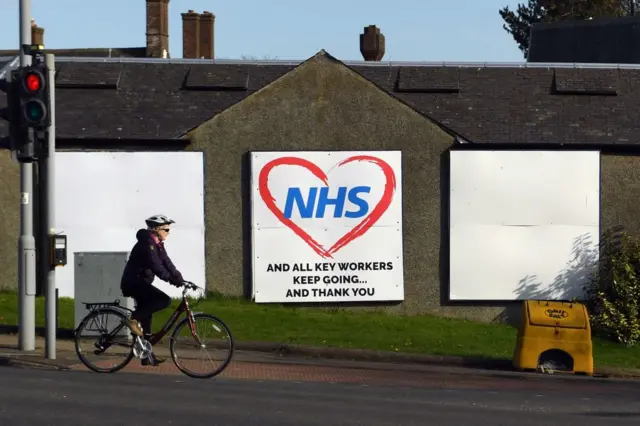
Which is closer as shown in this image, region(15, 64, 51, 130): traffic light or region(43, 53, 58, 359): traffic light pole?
region(15, 64, 51, 130): traffic light

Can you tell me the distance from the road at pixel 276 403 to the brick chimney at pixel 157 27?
2089 centimetres

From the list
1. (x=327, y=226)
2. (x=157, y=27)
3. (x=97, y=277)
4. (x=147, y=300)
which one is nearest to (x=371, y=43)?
(x=157, y=27)

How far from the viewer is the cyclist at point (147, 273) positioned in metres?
12.3

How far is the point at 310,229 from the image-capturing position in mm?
20484

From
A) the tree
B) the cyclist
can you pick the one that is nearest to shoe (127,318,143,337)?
the cyclist

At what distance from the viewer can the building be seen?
20.5 m

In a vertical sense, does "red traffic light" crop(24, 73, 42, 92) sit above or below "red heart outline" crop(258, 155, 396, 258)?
above

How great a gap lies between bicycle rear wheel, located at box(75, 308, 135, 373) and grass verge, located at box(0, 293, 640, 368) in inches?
150

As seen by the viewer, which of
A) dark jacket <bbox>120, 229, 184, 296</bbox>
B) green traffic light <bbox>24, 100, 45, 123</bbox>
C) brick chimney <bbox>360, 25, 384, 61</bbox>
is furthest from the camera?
brick chimney <bbox>360, 25, 384, 61</bbox>

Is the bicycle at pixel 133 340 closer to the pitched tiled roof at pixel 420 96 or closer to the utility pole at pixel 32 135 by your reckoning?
the utility pole at pixel 32 135

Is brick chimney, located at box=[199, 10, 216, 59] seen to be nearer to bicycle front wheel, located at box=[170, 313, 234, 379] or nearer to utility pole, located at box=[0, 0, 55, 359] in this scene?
utility pole, located at box=[0, 0, 55, 359]

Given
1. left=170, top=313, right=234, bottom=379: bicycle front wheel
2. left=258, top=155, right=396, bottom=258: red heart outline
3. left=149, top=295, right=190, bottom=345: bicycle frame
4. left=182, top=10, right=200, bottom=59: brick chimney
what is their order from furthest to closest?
left=182, top=10, right=200, bottom=59: brick chimney
left=258, top=155, right=396, bottom=258: red heart outline
left=149, top=295, right=190, bottom=345: bicycle frame
left=170, top=313, right=234, bottom=379: bicycle front wheel

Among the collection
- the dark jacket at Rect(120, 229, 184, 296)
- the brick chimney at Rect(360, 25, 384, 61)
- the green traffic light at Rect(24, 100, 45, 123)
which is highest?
the brick chimney at Rect(360, 25, 384, 61)

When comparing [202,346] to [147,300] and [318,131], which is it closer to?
[147,300]
